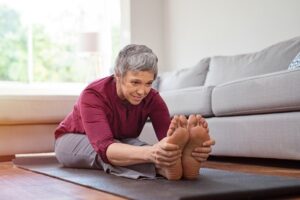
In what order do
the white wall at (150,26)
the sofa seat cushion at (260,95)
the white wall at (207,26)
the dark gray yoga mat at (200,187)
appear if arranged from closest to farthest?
the dark gray yoga mat at (200,187), the sofa seat cushion at (260,95), the white wall at (207,26), the white wall at (150,26)

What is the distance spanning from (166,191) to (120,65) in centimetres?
57

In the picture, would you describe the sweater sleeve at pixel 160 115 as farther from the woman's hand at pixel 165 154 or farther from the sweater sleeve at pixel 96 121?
the woman's hand at pixel 165 154

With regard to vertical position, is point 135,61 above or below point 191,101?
above

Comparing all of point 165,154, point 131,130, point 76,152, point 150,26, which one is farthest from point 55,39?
point 165,154

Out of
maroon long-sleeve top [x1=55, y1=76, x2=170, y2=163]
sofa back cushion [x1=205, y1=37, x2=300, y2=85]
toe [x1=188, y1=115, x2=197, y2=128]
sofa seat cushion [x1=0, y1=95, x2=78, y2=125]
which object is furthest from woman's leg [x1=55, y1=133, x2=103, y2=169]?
sofa back cushion [x1=205, y1=37, x2=300, y2=85]

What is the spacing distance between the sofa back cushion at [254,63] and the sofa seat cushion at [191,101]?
0.38 metres

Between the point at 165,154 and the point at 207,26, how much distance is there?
2.90 metres

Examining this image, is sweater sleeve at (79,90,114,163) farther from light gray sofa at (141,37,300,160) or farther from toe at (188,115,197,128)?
light gray sofa at (141,37,300,160)

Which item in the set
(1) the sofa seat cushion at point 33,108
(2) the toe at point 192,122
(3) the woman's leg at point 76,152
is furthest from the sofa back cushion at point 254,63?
(2) the toe at point 192,122

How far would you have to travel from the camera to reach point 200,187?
1386 millimetres

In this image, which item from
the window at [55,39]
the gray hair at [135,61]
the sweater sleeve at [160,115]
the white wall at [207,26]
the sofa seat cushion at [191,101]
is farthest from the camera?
the window at [55,39]

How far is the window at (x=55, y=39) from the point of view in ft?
16.9

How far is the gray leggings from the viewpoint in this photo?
166 centimetres

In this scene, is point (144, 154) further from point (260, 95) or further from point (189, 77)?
point (189, 77)
